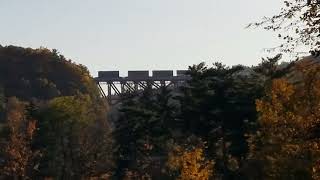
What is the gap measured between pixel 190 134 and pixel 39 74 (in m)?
79.3

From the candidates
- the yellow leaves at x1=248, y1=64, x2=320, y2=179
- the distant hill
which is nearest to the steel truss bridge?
the distant hill

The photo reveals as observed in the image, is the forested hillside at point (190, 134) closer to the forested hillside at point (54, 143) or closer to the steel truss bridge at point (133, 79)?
the forested hillside at point (54, 143)

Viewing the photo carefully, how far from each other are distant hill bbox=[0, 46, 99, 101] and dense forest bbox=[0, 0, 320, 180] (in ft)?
154

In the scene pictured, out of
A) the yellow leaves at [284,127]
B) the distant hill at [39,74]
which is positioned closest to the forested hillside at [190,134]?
the yellow leaves at [284,127]

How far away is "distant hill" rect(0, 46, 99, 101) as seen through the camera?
121 meters

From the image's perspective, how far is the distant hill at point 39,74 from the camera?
120688 mm

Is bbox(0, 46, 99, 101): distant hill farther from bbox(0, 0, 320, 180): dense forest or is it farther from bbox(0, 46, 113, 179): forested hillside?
bbox(0, 0, 320, 180): dense forest

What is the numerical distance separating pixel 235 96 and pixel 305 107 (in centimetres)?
1041

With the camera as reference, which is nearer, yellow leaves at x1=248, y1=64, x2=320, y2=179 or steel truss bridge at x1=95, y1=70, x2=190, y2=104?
yellow leaves at x1=248, y1=64, x2=320, y2=179

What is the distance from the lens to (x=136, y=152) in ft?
187

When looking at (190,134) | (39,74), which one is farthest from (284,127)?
(39,74)

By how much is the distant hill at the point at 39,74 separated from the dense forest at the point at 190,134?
46.9 metres

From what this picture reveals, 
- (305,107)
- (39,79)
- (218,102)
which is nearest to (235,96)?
(218,102)

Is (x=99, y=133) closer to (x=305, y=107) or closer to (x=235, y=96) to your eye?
(x=235, y=96)
